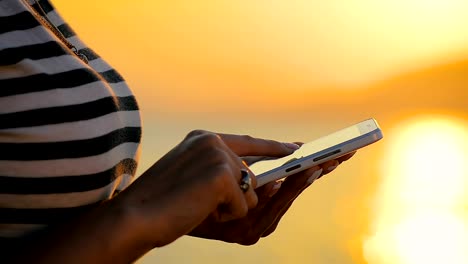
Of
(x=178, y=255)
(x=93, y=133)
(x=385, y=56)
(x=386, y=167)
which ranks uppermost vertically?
(x=93, y=133)

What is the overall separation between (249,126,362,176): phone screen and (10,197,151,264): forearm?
256mm

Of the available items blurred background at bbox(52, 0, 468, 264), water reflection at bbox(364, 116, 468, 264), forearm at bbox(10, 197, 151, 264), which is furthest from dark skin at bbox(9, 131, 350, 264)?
blurred background at bbox(52, 0, 468, 264)

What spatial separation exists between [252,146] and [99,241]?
0.25 metres

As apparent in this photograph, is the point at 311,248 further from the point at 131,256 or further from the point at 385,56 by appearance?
the point at 131,256

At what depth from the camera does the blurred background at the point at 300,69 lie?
9.51 ft

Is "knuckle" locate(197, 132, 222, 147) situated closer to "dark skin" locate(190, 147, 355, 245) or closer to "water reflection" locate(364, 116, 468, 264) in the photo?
"dark skin" locate(190, 147, 355, 245)

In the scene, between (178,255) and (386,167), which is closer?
(178,255)

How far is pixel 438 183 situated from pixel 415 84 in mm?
836

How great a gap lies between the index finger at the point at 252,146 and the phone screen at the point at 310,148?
0.01 m

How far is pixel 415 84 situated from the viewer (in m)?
3.29

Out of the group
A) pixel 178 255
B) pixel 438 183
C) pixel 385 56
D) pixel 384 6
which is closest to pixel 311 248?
pixel 178 255

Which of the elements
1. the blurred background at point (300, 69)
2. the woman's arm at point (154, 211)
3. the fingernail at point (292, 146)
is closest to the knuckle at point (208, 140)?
the woman's arm at point (154, 211)

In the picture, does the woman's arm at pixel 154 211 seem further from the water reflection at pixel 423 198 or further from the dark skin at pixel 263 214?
the water reflection at pixel 423 198

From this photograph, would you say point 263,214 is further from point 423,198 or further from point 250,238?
point 423,198
